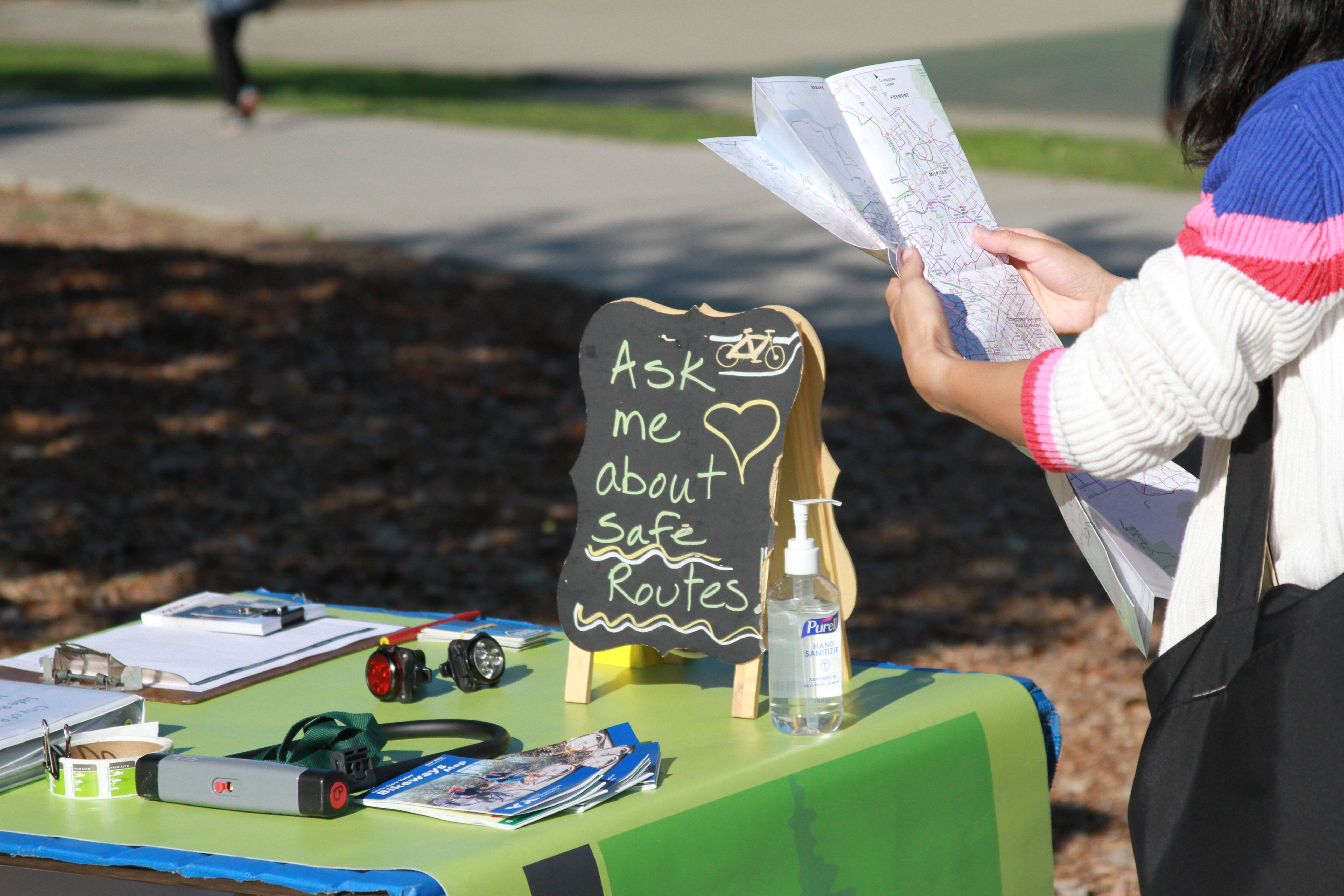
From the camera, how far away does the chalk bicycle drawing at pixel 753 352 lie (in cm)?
227

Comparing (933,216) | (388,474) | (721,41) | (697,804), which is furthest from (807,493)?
(721,41)

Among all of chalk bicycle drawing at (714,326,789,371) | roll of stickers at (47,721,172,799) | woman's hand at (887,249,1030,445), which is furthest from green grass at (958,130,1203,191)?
roll of stickers at (47,721,172,799)

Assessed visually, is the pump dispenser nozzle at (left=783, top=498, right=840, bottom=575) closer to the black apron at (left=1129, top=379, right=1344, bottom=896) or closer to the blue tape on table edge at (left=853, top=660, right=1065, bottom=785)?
the blue tape on table edge at (left=853, top=660, right=1065, bottom=785)

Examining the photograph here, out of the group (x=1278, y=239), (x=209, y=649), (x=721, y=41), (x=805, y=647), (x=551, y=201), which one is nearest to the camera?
(x=1278, y=239)

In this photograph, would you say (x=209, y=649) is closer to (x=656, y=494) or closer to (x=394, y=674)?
(x=394, y=674)

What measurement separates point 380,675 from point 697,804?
2.22 feet

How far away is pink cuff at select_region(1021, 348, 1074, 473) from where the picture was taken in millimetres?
1672

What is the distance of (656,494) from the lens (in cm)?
233

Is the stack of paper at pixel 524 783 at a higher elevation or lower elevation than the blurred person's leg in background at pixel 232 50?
lower

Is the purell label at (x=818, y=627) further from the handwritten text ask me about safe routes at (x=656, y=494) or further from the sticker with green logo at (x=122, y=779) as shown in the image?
the sticker with green logo at (x=122, y=779)

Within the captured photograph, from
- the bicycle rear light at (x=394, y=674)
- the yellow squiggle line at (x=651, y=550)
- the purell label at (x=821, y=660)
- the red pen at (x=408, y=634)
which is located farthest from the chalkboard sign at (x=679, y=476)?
the red pen at (x=408, y=634)

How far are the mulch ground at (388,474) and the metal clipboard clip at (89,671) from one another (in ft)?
7.73

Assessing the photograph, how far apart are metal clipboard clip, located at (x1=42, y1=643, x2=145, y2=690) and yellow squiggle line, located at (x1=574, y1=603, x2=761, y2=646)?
725 mm

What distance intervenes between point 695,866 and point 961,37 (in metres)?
28.8
